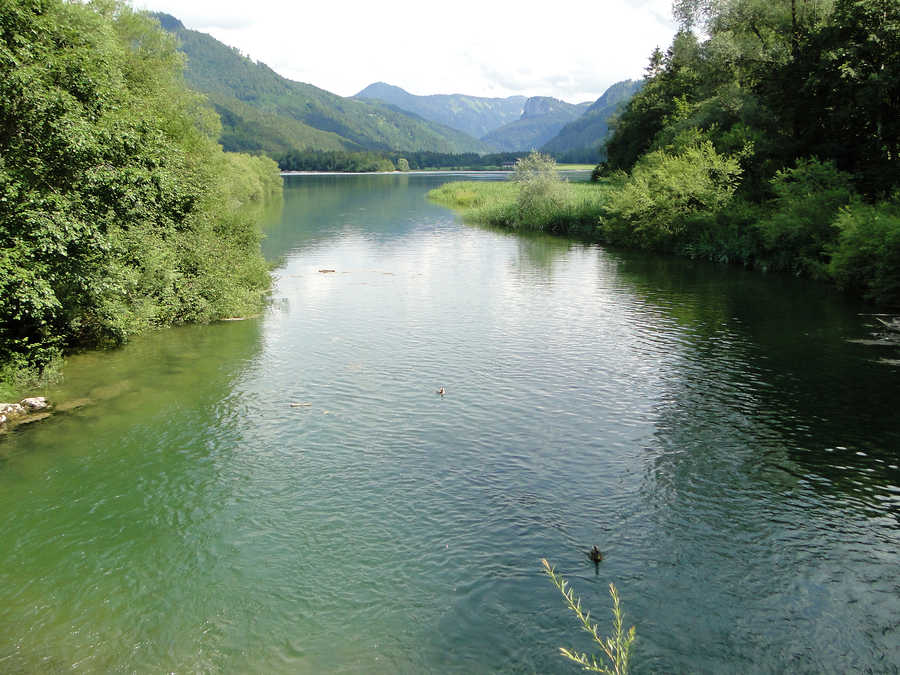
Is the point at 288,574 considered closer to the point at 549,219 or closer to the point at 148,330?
the point at 148,330

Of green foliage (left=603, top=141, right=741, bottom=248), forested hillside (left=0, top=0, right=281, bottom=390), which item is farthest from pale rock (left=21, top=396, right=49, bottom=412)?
green foliage (left=603, top=141, right=741, bottom=248)

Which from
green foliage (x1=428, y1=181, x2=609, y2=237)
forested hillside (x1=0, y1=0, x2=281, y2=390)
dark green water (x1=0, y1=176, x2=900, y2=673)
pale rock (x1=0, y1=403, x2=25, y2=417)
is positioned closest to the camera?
dark green water (x1=0, y1=176, x2=900, y2=673)

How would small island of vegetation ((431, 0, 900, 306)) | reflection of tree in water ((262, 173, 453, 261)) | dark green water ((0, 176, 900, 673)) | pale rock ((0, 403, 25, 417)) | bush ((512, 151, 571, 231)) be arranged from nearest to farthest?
1. dark green water ((0, 176, 900, 673))
2. pale rock ((0, 403, 25, 417))
3. small island of vegetation ((431, 0, 900, 306))
4. reflection of tree in water ((262, 173, 453, 261))
5. bush ((512, 151, 571, 231))

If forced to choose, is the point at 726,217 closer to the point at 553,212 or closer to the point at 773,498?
the point at 553,212

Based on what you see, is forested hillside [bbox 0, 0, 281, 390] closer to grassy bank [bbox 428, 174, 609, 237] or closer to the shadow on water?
the shadow on water

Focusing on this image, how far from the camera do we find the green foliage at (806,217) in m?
44.6

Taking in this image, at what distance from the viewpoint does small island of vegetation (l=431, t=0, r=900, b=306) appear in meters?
41.3

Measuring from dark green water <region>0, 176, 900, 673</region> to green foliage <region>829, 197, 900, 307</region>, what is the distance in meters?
4.92

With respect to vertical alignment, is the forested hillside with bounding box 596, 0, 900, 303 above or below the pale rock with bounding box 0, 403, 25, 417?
above

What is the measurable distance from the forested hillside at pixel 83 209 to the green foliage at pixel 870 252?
38.3 m

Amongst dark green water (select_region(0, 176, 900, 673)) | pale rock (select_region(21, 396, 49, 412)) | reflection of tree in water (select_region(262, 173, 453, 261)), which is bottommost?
dark green water (select_region(0, 176, 900, 673))

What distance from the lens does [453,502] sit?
17.4 metres

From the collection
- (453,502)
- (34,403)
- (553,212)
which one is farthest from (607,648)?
(553,212)

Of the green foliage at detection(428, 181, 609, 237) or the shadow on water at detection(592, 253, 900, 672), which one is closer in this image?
the shadow on water at detection(592, 253, 900, 672)
